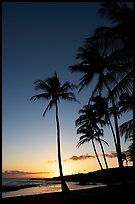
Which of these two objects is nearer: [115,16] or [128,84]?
[115,16]

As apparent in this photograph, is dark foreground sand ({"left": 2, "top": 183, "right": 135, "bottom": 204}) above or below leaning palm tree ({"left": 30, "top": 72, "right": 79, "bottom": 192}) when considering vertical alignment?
below

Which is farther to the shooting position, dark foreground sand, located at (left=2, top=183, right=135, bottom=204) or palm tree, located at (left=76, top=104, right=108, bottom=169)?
palm tree, located at (left=76, top=104, right=108, bottom=169)

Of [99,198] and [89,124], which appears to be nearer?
[99,198]

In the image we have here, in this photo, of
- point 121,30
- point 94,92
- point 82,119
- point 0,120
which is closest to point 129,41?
point 121,30

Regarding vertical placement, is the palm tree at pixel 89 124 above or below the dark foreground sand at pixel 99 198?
above

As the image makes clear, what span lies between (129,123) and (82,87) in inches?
152

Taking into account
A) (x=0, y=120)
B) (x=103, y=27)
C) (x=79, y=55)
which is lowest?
(x=0, y=120)

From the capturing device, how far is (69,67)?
1877 cm

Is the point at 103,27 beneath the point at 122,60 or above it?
above

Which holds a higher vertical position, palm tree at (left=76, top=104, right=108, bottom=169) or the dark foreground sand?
palm tree at (left=76, top=104, right=108, bottom=169)

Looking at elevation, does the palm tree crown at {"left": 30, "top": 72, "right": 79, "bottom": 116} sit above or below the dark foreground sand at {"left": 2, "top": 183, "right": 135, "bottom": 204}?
above

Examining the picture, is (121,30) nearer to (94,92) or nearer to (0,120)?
(94,92)

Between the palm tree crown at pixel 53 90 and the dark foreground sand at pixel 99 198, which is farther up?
the palm tree crown at pixel 53 90

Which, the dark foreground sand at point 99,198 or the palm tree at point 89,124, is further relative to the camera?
the palm tree at point 89,124
